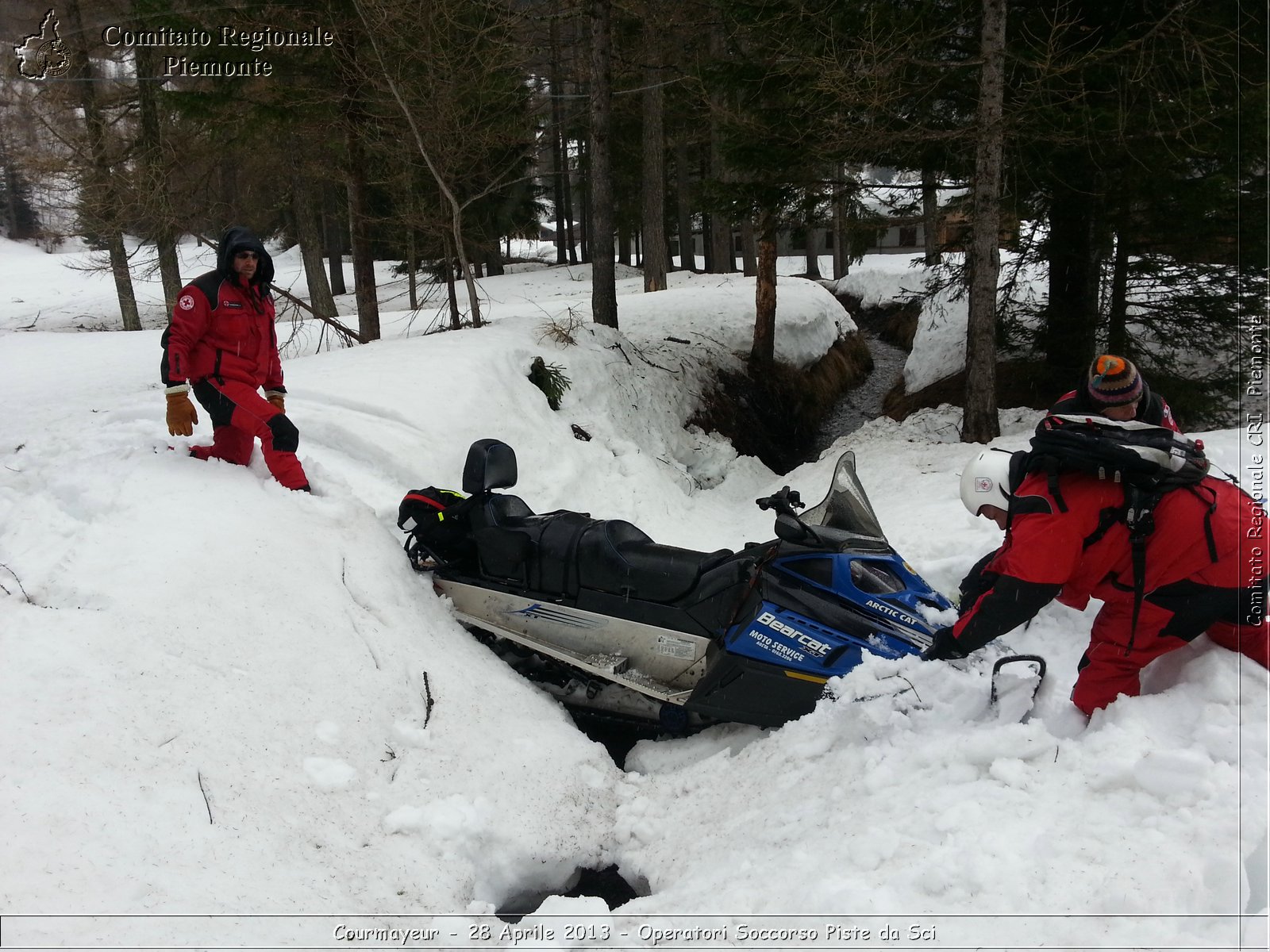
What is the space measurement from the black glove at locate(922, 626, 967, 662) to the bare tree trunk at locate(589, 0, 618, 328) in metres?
9.32

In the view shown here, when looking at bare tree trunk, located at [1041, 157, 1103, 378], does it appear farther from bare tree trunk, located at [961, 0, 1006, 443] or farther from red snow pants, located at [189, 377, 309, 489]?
red snow pants, located at [189, 377, 309, 489]

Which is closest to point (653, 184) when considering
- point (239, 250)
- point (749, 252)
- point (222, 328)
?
point (749, 252)

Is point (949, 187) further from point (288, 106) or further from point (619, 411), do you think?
point (288, 106)

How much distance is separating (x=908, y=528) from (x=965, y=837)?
4129 millimetres

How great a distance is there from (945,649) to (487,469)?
8.64ft

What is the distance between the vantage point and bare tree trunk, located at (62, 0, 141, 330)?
11.0 metres

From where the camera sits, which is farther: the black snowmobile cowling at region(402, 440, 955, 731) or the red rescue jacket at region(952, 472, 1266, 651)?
the black snowmobile cowling at region(402, 440, 955, 731)

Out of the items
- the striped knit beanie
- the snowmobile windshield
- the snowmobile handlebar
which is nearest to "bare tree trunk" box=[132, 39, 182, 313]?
the snowmobile handlebar

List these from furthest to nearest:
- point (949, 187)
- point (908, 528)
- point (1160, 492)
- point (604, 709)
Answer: point (949, 187) < point (908, 528) < point (604, 709) < point (1160, 492)

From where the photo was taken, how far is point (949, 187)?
32.3ft

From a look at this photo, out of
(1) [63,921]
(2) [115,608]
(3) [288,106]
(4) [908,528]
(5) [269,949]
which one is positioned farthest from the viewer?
(3) [288,106]

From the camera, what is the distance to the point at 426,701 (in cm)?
380

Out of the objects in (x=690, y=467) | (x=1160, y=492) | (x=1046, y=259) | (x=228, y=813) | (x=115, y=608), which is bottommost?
(x=690, y=467)

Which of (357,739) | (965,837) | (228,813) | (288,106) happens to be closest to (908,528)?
(965,837)
